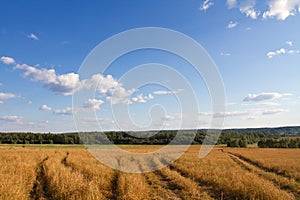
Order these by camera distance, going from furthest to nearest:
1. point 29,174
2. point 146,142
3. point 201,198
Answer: point 146,142
point 29,174
point 201,198

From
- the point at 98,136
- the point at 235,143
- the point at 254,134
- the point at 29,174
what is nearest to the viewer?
the point at 29,174

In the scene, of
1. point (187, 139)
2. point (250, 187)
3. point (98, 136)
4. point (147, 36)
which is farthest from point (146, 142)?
point (250, 187)

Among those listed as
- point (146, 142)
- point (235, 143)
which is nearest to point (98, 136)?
point (146, 142)

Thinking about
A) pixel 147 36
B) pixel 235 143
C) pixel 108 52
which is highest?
pixel 147 36

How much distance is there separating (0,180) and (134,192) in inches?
198

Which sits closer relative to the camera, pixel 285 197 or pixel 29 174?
pixel 285 197

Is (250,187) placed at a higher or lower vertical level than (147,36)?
lower

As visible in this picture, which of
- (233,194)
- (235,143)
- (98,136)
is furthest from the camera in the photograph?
(235,143)

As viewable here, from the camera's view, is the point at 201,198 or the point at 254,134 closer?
the point at 201,198

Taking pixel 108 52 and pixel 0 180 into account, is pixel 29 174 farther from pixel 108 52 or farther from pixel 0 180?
pixel 108 52

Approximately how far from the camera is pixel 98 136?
86.6m

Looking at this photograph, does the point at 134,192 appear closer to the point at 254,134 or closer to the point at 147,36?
the point at 147,36

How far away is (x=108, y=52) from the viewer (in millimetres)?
18234

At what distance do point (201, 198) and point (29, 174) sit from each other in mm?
9168
